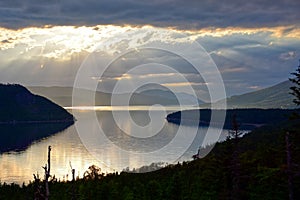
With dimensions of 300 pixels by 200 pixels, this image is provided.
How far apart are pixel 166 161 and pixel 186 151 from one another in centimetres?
2575

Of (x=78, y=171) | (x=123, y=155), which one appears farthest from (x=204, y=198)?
(x=123, y=155)

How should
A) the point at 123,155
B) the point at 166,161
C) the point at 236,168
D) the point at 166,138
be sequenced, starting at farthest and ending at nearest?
1. the point at 166,138
2. the point at 123,155
3. the point at 166,161
4. the point at 236,168

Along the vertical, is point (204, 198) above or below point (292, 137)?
below

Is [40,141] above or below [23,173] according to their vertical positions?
above

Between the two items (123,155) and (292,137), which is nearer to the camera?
(292,137)

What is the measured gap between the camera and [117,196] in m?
44.1

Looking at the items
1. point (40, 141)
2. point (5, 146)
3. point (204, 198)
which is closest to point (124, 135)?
point (40, 141)

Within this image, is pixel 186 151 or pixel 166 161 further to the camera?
pixel 186 151

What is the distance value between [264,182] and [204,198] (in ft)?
24.0

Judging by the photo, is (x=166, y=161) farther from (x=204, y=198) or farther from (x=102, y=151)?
(x=204, y=198)

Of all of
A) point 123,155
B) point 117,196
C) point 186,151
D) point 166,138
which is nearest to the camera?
point 117,196

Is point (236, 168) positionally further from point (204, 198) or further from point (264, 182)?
point (204, 198)

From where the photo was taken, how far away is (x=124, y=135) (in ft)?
649

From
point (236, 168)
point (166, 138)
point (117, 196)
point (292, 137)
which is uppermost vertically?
point (166, 138)
